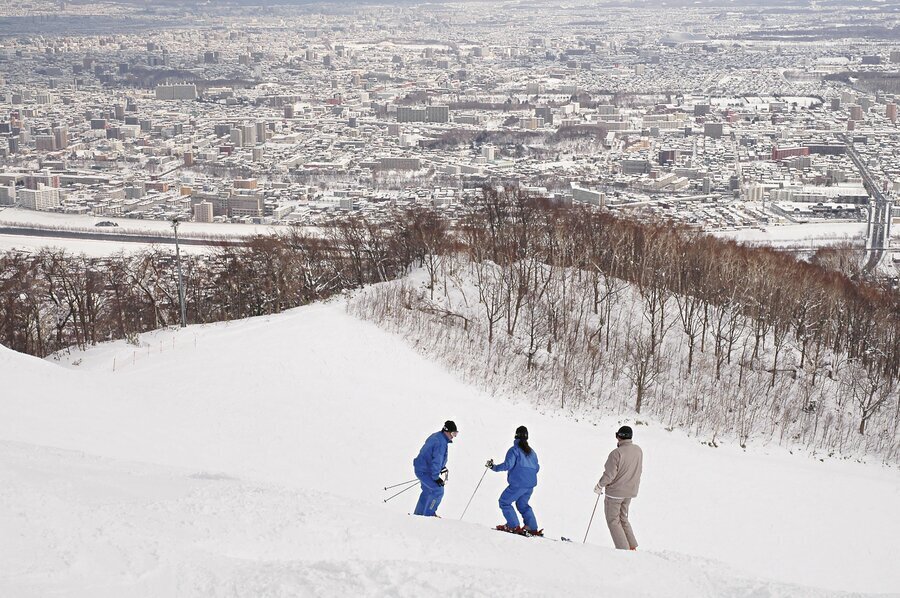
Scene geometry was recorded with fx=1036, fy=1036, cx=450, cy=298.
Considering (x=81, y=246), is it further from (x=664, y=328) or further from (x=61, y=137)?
(x=61, y=137)

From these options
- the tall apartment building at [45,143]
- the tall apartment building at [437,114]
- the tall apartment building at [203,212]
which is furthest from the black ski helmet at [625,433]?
the tall apartment building at [437,114]

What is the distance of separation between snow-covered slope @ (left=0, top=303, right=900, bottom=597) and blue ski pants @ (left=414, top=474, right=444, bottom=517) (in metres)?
0.34

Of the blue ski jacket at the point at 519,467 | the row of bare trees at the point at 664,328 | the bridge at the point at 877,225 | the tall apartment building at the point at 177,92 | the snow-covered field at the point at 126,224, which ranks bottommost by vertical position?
the snow-covered field at the point at 126,224

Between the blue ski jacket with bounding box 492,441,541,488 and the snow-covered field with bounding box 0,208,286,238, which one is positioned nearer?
the blue ski jacket with bounding box 492,441,541,488

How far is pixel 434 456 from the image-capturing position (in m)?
4.12

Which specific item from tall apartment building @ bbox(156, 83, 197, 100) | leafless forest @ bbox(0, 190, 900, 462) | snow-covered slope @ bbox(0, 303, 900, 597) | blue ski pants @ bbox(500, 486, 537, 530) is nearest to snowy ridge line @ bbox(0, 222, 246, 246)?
leafless forest @ bbox(0, 190, 900, 462)

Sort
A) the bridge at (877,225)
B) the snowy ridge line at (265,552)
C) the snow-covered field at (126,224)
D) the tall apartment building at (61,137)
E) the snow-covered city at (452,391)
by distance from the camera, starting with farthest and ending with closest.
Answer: the tall apartment building at (61,137) < the snow-covered field at (126,224) < the bridge at (877,225) < the snow-covered city at (452,391) < the snowy ridge line at (265,552)

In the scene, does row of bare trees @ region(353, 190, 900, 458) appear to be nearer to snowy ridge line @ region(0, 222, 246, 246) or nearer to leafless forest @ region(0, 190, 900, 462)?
leafless forest @ region(0, 190, 900, 462)

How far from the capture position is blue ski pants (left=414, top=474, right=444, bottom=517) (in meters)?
4.16

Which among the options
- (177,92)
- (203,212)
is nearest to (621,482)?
(203,212)

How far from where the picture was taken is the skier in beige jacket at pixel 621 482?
12.9ft

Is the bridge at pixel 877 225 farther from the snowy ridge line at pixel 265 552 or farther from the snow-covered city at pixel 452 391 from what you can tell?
the snowy ridge line at pixel 265 552

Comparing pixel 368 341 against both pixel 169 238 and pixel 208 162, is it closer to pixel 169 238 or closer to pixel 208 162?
pixel 169 238

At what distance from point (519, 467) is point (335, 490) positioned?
4.42 feet
